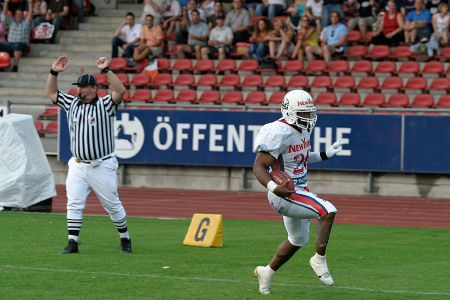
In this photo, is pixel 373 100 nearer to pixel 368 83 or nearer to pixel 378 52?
pixel 368 83

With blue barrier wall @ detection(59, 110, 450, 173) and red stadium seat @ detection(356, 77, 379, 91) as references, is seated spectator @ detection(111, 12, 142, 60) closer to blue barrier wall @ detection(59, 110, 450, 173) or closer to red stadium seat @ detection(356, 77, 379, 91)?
blue barrier wall @ detection(59, 110, 450, 173)

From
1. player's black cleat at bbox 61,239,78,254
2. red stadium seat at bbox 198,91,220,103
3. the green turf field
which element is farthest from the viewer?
red stadium seat at bbox 198,91,220,103

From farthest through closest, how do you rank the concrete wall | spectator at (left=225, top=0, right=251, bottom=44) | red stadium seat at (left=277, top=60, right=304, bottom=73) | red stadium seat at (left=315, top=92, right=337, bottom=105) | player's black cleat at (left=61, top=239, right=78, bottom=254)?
spectator at (left=225, top=0, right=251, bottom=44) → red stadium seat at (left=277, top=60, right=304, bottom=73) → red stadium seat at (left=315, top=92, right=337, bottom=105) → the concrete wall → player's black cleat at (left=61, top=239, right=78, bottom=254)

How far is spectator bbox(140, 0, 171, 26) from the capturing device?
27.9m

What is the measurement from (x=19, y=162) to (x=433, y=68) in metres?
10.1

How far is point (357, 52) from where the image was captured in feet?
83.6

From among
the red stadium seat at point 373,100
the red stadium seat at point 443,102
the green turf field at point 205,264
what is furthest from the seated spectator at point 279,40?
the green turf field at point 205,264

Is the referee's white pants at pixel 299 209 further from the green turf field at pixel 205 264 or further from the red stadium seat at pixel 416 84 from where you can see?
the red stadium seat at pixel 416 84

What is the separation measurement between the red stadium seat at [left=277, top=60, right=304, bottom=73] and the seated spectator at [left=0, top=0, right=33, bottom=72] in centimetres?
712

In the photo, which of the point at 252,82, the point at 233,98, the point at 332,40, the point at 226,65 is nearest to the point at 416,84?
the point at 332,40

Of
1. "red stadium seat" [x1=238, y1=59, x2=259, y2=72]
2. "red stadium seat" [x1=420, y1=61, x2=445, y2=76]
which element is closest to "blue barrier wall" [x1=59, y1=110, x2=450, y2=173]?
"red stadium seat" [x1=420, y1=61, x2=445, y2=76]

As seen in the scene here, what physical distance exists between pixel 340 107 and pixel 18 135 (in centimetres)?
722

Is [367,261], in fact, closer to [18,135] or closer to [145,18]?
[18,135]

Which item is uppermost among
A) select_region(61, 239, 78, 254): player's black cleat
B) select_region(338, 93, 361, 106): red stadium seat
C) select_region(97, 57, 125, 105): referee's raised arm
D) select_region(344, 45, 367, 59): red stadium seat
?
select_region(97, 57, 125, 105): referee's raised arm
